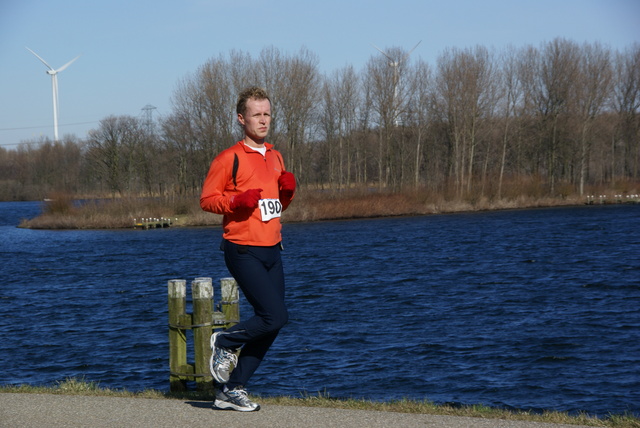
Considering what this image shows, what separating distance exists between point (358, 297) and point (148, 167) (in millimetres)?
60659

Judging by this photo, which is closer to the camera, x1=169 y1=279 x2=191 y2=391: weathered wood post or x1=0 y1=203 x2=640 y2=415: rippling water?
x1=169 y1=279 x2=191 y2=391: weathered wood post

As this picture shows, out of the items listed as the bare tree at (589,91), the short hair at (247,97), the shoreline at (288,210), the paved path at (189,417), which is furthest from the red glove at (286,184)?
the bare tree at (589,91)

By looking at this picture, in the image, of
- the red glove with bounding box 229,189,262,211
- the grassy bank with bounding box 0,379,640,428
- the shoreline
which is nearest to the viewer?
the red glove with bounding box 229,189,262,211

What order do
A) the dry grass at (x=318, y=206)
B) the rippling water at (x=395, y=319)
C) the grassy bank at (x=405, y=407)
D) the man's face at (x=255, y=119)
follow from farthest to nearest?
the dry grass at (x=318, y=206) < the rippling water at (x=395, y=319) < the man's face at (x=255, y=119) < the grassy bank at (x=405, y=407)

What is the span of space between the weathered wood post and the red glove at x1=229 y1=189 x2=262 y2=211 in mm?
2030

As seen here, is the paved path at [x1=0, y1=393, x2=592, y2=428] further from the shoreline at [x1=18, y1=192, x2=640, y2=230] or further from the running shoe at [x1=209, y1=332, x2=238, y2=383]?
the shoreline at [x1=18, y1=192, x2=640, y2=230]

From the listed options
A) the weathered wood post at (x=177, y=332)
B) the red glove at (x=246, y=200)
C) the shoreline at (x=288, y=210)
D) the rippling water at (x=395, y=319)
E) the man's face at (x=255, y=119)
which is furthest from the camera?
the shoreline at (x=288, y=210)

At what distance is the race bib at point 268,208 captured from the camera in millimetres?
5582

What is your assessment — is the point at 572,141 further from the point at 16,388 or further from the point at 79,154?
the point at 79,154

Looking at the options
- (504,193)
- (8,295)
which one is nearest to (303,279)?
(8,295)

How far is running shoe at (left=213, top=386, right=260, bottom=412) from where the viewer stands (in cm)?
571

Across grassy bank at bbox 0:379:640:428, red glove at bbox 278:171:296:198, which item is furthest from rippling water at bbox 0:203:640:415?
red glove at bbox 278:171:296:198

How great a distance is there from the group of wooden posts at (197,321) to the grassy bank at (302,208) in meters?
48.9

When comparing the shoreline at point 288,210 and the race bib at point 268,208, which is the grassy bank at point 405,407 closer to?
the race bib at point 268,208
